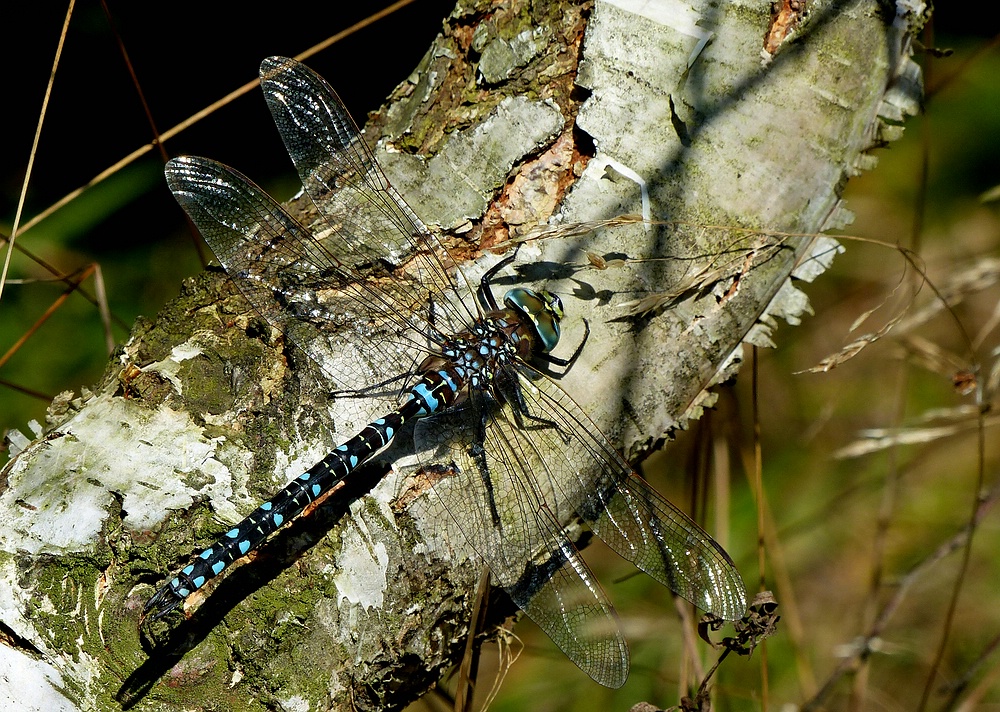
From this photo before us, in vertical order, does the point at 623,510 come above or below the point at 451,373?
below

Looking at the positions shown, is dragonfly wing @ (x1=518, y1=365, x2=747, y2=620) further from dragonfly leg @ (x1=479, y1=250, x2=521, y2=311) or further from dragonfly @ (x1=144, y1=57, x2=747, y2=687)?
dragonfly leg @ (x1=479, y1=250, x2=521, y2=311)

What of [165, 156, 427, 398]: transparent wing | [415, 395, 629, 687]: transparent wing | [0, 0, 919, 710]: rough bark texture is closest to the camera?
[0, 0, 919, 710]: rough bark texture

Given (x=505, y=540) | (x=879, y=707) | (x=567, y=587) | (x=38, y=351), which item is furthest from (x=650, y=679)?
(x=38, y=351)

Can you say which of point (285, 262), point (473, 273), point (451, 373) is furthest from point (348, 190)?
point (451, 373)

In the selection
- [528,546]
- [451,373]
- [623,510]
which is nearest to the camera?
[528,546]

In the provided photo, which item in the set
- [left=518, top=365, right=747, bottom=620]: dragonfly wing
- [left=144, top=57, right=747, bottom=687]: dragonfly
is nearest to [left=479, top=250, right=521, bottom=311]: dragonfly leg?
[left=144, top=57, right=747, bottom=687]: dragonfly

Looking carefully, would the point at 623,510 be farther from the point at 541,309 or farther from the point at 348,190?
the point at 348,190

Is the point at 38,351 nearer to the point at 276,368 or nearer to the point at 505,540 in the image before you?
the point at 276,368
